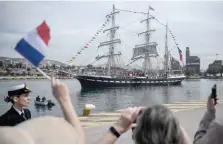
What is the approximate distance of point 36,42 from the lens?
1.45 m

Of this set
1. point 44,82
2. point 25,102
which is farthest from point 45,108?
point 25,102

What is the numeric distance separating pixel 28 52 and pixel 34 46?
5 centimetres

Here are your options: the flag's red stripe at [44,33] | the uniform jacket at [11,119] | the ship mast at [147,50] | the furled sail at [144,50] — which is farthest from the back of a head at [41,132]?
the furled sail at [144,50]

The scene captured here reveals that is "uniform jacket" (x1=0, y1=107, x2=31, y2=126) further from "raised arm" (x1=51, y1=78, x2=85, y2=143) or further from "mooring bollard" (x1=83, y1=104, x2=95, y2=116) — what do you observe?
"mooring bollard" (x1=83, y1=104, x2=95, y2=116)

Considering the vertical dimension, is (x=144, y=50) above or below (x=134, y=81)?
above

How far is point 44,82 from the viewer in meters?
2.77

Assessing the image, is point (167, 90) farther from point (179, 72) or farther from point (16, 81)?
point (16, 81)

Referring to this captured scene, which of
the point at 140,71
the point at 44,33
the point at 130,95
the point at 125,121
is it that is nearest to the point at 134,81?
the point at 140,71

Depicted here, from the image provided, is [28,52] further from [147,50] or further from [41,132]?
[147,50]

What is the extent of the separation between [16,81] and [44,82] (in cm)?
25

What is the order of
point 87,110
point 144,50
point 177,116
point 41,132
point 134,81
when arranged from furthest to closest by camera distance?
1. point 134,81
2. point 144,50
3. point 87,110
4. point 177,116
5. point 41,132

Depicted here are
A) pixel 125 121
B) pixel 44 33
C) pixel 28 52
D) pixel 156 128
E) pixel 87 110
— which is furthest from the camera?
pixel 87 110

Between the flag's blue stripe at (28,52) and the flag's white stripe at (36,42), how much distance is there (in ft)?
0.07

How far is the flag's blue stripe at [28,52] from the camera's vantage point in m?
1.39
